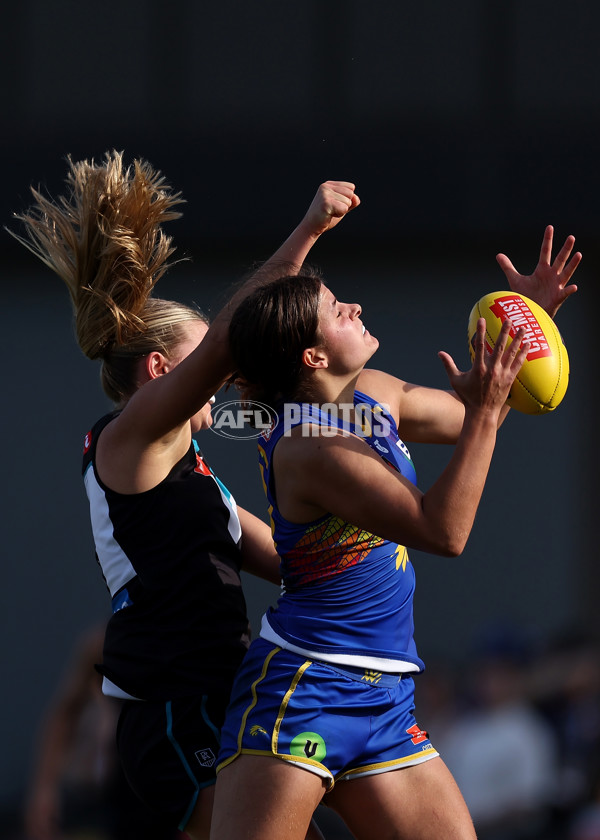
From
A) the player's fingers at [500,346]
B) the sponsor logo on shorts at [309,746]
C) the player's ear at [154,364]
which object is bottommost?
the sponsor logo on shorts at [309,746]

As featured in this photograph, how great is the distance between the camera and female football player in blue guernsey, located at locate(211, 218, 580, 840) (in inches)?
94.5

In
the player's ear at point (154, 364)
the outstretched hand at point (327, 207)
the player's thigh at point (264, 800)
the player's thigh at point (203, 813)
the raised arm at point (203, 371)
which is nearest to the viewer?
the player's thigh at point (264, 800)

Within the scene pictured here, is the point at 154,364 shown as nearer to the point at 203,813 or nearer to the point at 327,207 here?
the point at 327,207

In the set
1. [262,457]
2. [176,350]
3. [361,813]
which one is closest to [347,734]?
[361,813]

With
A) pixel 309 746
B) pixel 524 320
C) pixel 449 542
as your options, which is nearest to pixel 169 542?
pixel 309 746

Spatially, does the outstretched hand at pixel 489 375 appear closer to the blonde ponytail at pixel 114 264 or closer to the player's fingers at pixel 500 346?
the player's fingers at pixel 500 346

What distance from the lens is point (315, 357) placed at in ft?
8.61

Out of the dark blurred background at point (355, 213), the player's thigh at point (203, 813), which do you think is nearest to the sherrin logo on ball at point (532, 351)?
the player's thigh at point (203, 813)

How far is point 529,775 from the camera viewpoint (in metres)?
6.20

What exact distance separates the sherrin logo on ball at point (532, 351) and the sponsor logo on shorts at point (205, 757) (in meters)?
1.10

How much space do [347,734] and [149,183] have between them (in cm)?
159

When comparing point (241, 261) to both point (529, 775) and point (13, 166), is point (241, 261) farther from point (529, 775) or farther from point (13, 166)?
point (529, 775)

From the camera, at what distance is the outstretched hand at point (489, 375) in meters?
2.40

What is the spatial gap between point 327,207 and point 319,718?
46.8 inches
